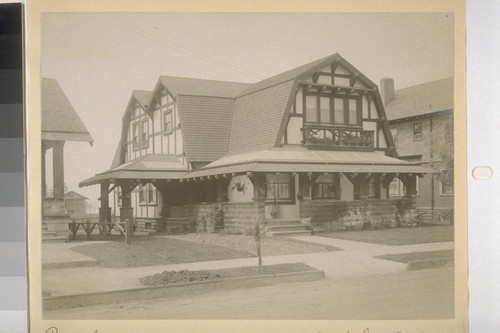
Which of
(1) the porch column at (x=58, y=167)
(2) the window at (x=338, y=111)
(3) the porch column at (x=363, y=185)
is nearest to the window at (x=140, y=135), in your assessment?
(1) the porch column at (x=58, y=167)

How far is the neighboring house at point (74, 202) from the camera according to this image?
4109mm

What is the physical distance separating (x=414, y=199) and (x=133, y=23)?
2574mm

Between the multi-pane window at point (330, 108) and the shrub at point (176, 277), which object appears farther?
the multi-pane window at point (330, 108)

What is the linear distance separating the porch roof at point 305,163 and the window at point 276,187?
0.06 meters

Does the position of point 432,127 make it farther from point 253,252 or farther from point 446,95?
point 253,252

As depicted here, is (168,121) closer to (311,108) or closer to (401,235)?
(311,108)

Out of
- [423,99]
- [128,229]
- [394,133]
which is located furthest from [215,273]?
[423,99]

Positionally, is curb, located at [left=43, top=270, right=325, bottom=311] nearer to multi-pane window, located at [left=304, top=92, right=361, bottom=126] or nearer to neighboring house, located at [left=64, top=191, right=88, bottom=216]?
neighboring house, located at [left=64, top=191, right=88, bottom=216]

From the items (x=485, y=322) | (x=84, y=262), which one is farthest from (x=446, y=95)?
(x=84, y=262)

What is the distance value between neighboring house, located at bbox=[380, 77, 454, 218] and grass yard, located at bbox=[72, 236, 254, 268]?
4.82 ft

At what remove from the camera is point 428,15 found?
4.23 meters

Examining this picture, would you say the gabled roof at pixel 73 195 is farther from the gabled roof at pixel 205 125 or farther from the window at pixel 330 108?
the window at pixel 330 108

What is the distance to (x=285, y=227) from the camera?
423 centimetres

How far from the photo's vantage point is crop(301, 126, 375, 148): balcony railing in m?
4.27
